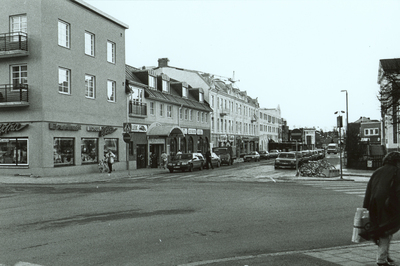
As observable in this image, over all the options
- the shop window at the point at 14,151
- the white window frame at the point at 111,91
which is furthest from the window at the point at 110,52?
the shop window at the point at 14,151

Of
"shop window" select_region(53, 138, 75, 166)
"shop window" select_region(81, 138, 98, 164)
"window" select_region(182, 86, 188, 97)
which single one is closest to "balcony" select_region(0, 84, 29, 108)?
"shop window" select_region(53, 138, 75, 166)

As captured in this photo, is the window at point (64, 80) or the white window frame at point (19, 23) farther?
the window at point (64, 80)

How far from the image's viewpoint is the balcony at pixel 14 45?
25.0 meters

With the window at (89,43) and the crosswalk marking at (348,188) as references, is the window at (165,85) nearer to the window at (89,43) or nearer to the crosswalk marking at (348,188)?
the window at (89,43)

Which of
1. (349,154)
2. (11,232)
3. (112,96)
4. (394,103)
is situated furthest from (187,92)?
(11,232)

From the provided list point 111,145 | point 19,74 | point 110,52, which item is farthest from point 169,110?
point 19,74

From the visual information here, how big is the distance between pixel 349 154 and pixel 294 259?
106ft

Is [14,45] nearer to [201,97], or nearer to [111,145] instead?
[111,145]

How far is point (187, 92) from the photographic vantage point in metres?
51.7

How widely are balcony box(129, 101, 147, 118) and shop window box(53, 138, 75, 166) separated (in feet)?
27.1

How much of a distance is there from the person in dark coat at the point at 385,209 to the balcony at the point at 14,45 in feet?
80.3

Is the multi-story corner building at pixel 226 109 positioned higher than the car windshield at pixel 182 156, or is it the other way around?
the multi-story corner building at pixel 226 109

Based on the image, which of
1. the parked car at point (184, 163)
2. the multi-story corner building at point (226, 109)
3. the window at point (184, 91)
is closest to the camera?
the parked car at point (184, 163)

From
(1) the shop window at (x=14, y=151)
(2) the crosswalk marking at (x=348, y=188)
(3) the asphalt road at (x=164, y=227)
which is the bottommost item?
(2) the crosswalk marking at (x=348, y=188)
